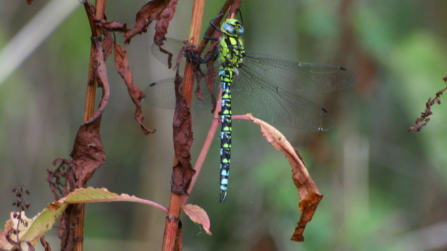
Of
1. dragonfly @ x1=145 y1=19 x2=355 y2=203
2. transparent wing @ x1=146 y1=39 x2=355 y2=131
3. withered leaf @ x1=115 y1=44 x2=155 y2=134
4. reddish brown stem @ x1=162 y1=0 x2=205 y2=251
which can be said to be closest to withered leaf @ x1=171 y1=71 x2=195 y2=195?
reddish brown stem @ x1=162 y1=0 x2=205 y2=251

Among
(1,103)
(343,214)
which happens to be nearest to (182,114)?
(343,214)

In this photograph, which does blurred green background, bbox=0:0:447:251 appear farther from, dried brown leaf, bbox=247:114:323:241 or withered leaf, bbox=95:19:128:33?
withered leaf, bbox=95:19:128:33

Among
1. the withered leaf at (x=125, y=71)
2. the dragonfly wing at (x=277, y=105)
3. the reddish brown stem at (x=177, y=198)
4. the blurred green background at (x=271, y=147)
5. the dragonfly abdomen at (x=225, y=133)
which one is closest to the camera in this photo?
the reddish brown stem at (x=177, y=198)

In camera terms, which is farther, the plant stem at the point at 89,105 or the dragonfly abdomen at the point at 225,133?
the dragonfly abdomen at the point at 225,133

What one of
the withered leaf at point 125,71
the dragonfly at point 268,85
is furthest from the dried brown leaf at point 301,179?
the dragonfly at point 268,85

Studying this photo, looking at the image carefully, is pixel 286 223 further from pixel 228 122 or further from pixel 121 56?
pixel 121 56

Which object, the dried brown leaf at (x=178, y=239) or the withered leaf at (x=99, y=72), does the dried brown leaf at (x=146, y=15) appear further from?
the dried brown leaf at (x=178, y=239)
